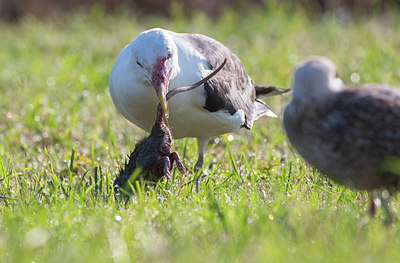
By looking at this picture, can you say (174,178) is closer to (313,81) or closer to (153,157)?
(153,157)

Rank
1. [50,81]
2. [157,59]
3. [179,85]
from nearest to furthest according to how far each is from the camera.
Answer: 1. [157,59]
2. [179,85]
3. [50,81]

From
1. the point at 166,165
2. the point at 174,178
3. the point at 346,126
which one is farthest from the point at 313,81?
the point at 174,178

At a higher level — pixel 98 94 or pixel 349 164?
pixel 349 164

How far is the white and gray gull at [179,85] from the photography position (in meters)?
4.33

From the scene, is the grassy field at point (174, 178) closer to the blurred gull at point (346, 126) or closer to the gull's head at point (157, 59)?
the blurred gull at point (346, 126)

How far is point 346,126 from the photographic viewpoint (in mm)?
3359

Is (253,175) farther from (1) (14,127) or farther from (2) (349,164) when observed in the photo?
(1) (14,127)

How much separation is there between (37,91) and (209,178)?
11.7 feet

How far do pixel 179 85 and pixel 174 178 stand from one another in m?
0.65

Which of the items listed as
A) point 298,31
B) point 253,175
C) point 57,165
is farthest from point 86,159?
point 298,31

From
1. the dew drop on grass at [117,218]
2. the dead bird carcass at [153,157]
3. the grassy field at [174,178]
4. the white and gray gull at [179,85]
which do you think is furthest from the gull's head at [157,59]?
the dew drop on grass at [117,218]

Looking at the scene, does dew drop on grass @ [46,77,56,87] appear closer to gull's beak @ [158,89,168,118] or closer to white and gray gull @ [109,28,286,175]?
white and gray gull @ [109,28,286,175]

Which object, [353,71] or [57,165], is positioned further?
[353,71]

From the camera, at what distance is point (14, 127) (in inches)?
243
